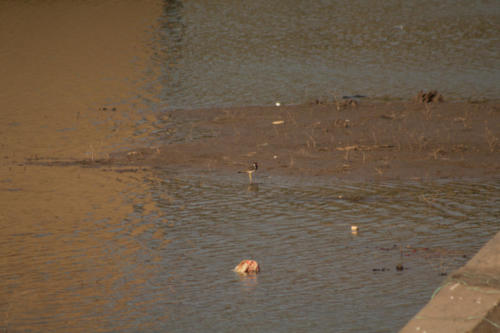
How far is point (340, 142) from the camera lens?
12750 millimetres

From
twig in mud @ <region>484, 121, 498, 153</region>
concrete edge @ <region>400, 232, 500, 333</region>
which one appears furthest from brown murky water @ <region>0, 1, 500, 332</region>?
twig in mud @ <region>484, 121, 498, 153</region>

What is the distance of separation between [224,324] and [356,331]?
3.08 feet

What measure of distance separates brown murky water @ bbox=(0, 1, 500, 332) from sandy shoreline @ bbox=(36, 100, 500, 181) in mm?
455

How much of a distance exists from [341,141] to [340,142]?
0.06 meters

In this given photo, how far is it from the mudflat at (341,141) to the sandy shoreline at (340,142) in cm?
1

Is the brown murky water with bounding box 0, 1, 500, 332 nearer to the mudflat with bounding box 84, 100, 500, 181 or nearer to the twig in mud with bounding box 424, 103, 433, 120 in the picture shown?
the mudflat with bounding box 84, 100, 500, 181

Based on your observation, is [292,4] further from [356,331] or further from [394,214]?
[356,331]

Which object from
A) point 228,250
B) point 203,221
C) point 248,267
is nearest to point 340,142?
point 203,221

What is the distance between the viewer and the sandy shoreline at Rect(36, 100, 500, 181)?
1128 cm

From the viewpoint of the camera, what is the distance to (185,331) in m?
6.29

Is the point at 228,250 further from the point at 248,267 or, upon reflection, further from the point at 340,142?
the point at 340,142

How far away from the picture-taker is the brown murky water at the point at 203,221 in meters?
6.77

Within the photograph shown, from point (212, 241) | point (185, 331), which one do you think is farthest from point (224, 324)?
point (212, 241)

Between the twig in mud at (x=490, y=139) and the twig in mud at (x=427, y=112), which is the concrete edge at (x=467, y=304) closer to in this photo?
the twig in mud at (x=490, y=139)
